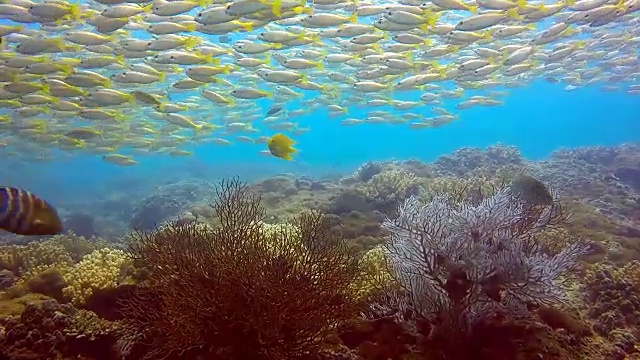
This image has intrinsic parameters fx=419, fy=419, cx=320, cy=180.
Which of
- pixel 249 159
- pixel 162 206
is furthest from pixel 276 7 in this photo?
pixel 249 159

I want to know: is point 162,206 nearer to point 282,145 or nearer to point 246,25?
point 246,25

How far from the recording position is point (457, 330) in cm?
403

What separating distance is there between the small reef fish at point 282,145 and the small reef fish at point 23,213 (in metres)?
4.22

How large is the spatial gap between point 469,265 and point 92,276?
4704 mm

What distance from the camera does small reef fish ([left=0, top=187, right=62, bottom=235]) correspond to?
339 centimetres

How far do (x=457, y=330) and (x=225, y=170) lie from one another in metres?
42.1

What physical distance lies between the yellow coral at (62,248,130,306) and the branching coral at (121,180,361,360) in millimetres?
1321

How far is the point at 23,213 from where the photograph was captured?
3443 millimetres

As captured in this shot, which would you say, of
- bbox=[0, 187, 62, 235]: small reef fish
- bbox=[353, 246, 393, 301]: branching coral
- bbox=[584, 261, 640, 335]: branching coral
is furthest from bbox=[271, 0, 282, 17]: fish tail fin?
bbox=[584, 261, 640, 335]: branching coral

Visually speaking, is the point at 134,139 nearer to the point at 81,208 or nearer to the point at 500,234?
the point at 81,208

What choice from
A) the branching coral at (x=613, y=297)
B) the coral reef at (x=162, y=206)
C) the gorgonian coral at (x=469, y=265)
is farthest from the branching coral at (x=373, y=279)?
the coral reef at (x=162, y=206)

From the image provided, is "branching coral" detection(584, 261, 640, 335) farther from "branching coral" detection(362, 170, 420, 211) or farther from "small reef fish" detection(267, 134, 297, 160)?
"branching coral" detection(362, 170, 420, 211)

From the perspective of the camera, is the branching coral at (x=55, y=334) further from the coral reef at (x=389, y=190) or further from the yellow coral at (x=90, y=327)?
the coral reef at (x=389, y=190)

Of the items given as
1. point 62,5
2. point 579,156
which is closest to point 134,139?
point 62,5
